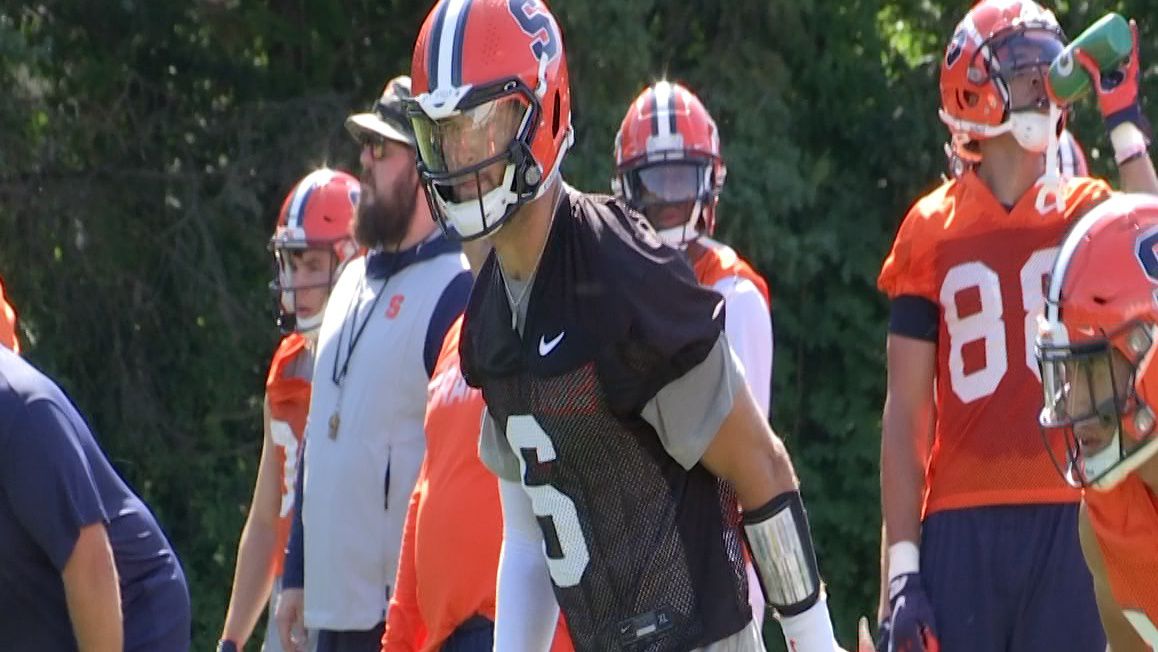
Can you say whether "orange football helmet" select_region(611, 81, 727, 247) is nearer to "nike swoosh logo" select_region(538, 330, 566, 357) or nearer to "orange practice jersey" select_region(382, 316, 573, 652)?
"orange practice jersey" select_region(382, 316, 573, 652)

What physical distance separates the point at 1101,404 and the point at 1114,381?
0.15 ft

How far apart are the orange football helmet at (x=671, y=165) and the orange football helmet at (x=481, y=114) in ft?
7.11

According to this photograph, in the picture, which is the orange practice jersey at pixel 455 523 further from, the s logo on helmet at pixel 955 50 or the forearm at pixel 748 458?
the s logo on helmet at pixel 955 50

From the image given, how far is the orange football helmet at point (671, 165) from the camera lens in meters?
5.66

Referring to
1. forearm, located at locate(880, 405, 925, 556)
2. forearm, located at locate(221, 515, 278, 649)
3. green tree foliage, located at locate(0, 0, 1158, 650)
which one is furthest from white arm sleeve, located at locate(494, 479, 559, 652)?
green tree foliage, located at locate(0, 0, 1158, 650)

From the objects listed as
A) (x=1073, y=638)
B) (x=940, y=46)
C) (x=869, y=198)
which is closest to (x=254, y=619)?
(x=1073, y=638)

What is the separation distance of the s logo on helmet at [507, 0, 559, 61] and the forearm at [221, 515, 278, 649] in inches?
115

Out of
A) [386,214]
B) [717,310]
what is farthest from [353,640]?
[717,310]

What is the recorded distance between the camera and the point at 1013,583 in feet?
15.2

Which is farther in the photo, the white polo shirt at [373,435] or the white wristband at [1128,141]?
the white polo shirt at [373,435]

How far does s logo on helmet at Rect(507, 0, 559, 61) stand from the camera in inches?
135

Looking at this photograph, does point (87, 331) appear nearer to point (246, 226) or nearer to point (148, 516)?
point (246, 226)

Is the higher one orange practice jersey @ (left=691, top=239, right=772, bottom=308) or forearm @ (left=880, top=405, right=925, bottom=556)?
orange practice jersey @ (left=691, top=239, right=772, bottom=308)

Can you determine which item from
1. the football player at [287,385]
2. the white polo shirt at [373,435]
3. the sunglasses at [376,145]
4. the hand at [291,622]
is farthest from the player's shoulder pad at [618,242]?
the football player at [287,385]
